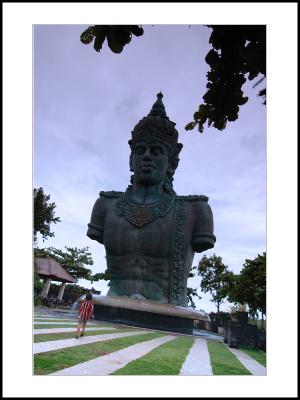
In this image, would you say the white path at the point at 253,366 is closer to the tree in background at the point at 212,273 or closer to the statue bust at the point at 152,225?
the statue bust at the point at 152,225

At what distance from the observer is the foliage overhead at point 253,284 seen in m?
9.84

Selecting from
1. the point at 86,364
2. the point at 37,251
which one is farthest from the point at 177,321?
the point at 37,251

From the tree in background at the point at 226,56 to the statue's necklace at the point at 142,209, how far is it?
7606mm

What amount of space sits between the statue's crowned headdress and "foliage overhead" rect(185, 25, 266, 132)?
7947 mm

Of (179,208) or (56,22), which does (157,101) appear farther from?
(56,22)

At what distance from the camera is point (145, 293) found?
1021 cm

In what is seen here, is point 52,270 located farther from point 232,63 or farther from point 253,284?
point 232,63

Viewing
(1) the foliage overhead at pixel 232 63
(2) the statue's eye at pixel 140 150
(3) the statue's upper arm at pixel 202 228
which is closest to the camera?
(1) the foliage overhead at pixel 232 63

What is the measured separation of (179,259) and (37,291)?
9.38 metres

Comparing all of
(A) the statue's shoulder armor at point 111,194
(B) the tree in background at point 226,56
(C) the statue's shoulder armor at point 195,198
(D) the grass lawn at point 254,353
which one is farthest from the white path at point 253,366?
(A) the statue's shoulder armor at point 111,194

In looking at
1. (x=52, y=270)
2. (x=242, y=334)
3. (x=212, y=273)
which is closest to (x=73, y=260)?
(x=52, y=270)

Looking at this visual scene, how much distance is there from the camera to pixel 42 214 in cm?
1859

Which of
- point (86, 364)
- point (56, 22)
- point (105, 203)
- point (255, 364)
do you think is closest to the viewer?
point (86, 364)

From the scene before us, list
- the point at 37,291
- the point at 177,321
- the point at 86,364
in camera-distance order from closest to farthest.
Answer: the point at 86,364 → the point at 177,321 → the point at 37,291
